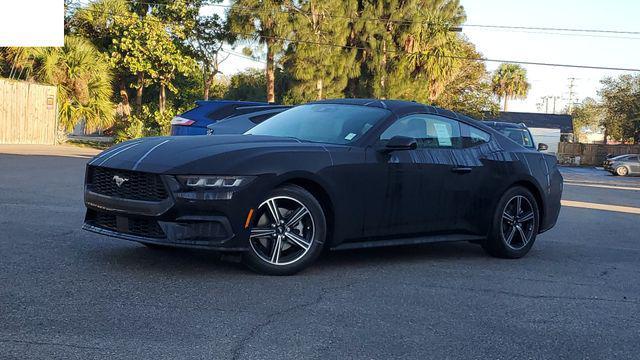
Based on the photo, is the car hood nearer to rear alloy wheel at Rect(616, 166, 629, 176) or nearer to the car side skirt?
the car side skirt

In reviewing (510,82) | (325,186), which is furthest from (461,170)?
(510,82)

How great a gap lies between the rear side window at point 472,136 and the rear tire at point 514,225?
584 mm

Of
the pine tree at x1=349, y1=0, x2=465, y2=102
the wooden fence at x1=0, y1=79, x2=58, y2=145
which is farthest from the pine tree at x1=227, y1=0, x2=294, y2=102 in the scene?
the wooden fence at x1=0, y1=79, x2=58, y2=145

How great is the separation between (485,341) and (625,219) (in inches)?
350

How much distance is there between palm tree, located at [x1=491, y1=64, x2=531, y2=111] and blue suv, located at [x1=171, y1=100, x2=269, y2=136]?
65.5 meters

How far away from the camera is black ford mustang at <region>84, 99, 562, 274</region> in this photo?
5250 millimetres

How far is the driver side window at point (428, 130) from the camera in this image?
646 centimetres

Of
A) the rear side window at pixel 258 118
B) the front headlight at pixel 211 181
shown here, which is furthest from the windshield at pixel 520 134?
the front headlight at pixel 211 181

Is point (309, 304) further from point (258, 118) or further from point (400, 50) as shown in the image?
point (400, 50)

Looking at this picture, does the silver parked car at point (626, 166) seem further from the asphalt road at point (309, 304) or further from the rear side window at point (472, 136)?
the rear side window at point (472, 136)

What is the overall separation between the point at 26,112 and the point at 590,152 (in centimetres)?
4998

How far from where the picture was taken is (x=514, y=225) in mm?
7293

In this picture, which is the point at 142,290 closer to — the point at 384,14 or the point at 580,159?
the point at 384,14

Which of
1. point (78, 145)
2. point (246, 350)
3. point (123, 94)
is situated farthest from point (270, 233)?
point (123, 94)
